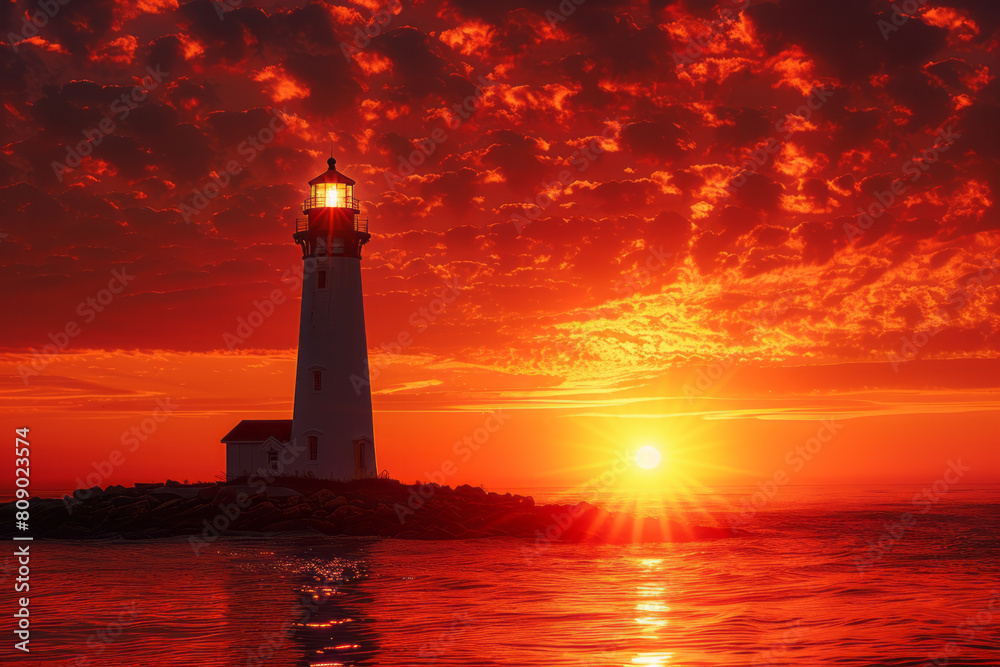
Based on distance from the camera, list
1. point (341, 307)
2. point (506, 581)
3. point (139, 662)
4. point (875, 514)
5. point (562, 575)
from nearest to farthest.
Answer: point (139, 662) → point (506, 581) → point (562, 575) → point (341, 307) → point (875, 514)

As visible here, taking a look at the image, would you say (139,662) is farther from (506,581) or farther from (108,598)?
(506,581)

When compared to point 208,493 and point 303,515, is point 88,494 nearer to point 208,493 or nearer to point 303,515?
point 208,493

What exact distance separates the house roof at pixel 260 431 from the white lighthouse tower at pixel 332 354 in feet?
6.27

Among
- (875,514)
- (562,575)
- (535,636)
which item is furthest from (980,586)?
(875,514)

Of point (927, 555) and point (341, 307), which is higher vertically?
point (341, 307)


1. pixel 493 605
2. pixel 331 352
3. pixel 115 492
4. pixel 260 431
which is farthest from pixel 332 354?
pixel 493 605

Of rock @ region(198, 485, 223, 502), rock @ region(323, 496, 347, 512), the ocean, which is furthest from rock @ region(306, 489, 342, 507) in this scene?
rock @ region(198, 485, 223, 502)

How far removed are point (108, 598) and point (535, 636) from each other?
1155cm

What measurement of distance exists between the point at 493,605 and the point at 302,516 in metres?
18.5

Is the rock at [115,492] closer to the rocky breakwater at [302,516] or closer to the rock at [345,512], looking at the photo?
the rocky breakwater at [302,516]

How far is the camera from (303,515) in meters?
38.3

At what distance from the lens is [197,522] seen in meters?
38.7

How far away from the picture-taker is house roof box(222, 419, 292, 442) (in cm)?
4419

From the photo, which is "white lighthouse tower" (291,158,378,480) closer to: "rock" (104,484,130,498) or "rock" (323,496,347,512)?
"rock" (323,496,347,512)
